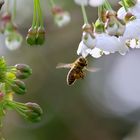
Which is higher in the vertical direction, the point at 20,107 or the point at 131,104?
the point at 20,107

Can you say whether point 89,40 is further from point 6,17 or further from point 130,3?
point 6,17

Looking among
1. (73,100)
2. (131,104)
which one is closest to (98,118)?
(73,100)

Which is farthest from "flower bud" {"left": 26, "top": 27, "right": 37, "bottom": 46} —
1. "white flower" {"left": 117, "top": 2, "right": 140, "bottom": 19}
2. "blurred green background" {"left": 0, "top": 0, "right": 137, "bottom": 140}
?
"blurred green background" {"left": 0, "top": 0, "right": 137, "bottom": 140}

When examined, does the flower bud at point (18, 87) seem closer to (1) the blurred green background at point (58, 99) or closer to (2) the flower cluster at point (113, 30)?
(2) the flower cluster at point (113, 30)

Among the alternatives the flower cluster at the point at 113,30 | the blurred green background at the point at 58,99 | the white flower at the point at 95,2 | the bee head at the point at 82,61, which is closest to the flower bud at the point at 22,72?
the flower cluster at the point at 113,30

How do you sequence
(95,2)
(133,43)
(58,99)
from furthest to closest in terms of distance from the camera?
(58,99)
(133,43)
(95,2)

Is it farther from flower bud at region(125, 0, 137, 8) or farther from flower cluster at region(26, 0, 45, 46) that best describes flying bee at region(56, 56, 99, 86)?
flower bud at region(125, 0, 137, 8)

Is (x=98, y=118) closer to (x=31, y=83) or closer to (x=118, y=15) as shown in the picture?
(x=31, y=83)

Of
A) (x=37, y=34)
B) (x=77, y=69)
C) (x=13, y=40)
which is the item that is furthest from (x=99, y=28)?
(x=13, y=40)
